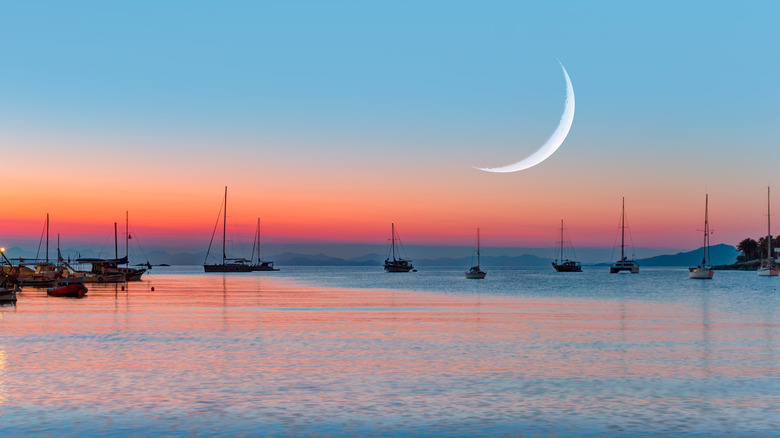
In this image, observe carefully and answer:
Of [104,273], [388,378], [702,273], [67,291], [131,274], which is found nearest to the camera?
[388,378]

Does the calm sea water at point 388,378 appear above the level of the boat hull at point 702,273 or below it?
above

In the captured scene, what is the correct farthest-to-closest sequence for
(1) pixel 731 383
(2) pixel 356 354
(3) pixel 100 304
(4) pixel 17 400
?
(3) pixel 100 304 → (2) pixel 356 354 → (1) pixel 731 383 → (4) pixel 17 400

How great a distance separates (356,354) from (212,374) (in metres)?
8.14

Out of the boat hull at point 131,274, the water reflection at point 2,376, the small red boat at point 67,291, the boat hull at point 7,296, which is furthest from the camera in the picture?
the boat hull at point 131,274

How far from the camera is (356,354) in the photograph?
34844mm

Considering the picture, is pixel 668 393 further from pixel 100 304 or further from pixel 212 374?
pixel 100 304

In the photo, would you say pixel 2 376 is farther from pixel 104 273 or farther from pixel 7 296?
pixel 104 273

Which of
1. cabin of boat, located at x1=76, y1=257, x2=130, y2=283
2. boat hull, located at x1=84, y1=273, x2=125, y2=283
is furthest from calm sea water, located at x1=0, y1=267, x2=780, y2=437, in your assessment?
cabin of boat, located at x1=76, y1=257, x2=130, y2=283

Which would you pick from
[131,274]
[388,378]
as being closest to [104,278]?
[131,274]

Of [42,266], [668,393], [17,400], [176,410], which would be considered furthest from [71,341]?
[42,266]

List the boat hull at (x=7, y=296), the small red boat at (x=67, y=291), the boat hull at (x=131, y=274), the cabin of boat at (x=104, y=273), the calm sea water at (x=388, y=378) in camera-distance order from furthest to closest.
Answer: the boat hull at (x=131, y=274), the cabin of boat at (x=104, y=273), the small red boat at (x=67, y=291), the boat hull at (x=7, y=296), the calm sea water at (x=388, y=378)

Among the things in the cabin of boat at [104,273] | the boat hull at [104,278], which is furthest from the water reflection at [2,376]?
the cabin of boat at [104,273]

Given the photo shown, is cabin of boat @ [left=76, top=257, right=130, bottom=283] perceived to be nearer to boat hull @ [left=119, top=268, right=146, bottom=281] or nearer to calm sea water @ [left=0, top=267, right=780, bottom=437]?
boat hull @ [left=119, top=268, right=146, bottom=281]

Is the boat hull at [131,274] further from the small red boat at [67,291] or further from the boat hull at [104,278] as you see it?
the small red boat at [67,291]
